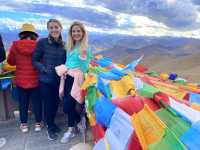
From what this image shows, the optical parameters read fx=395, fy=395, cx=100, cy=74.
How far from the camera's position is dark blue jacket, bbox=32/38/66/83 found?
4816 mm

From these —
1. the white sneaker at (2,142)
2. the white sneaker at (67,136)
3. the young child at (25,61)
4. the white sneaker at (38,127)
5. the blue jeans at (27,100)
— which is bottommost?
the white sneaker at (2,142)

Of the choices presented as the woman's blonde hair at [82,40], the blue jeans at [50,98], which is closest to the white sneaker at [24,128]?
the blue jeans at [50,98]

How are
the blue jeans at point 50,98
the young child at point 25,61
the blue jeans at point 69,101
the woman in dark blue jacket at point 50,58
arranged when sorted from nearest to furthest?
1. the blue jeans at point 69,101
2. the woman in dark blue jacket at point 50,58
3. the blue jeans at point 50,98
4. the young child at point 25,61

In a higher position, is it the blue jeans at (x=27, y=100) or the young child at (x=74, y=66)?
the young child at (x=74, y=66)

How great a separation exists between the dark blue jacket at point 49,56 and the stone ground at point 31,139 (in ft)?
2.58

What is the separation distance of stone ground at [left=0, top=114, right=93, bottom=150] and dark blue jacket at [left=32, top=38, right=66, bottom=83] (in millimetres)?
786

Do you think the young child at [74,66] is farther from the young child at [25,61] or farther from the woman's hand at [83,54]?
the young child at [25,61]

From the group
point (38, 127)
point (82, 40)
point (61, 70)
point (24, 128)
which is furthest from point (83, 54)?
point (24, 128)

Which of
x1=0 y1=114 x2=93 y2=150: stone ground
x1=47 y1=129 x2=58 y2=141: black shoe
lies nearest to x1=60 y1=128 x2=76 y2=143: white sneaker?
x1=0 y1=114 x2=93 y2=150: stone ground

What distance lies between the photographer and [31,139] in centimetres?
513

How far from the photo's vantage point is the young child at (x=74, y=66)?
15.0ft

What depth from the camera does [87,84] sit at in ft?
14.5

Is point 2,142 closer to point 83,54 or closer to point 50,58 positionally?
point 50,58

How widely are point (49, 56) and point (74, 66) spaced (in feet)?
1.34
